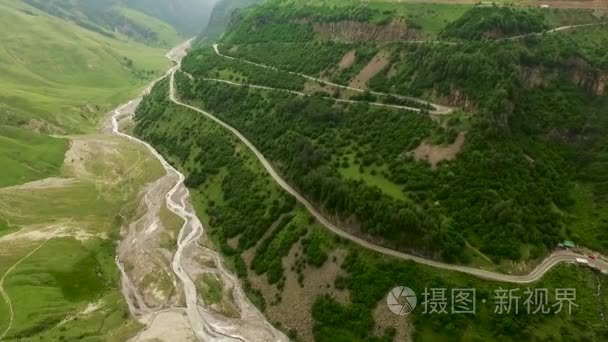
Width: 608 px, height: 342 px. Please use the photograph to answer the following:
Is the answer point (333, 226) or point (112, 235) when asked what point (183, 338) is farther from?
point (112, 235)

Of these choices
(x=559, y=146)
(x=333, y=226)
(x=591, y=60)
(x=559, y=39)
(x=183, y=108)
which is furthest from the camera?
(x=183, y=108)

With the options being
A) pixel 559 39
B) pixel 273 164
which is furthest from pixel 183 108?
pixel 559 39

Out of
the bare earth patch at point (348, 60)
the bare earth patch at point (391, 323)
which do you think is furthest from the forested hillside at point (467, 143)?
the bare earth patch at point (391, 323)

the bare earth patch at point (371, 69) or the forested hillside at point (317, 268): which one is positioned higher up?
the bare earth patch at point (371, 69)

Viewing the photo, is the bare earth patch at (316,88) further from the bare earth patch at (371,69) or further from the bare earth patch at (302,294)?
the bare earth patch at (302,294)

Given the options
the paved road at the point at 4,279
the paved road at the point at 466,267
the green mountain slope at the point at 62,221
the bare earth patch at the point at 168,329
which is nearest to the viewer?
the paved road at the point at 466,267

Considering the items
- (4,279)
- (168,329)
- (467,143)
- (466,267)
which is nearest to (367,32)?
(467,143)

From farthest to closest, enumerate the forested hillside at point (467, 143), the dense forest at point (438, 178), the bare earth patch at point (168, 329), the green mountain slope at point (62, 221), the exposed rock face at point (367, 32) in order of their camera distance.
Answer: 1. the exposed rock face at point (367, 32)
2. the green mountain slope at point (62, 221)
3. the forested hillside at point (467, 143)
4. the bare earth patch at point (168, 329)
5. the dense forest at point (438, 178)
